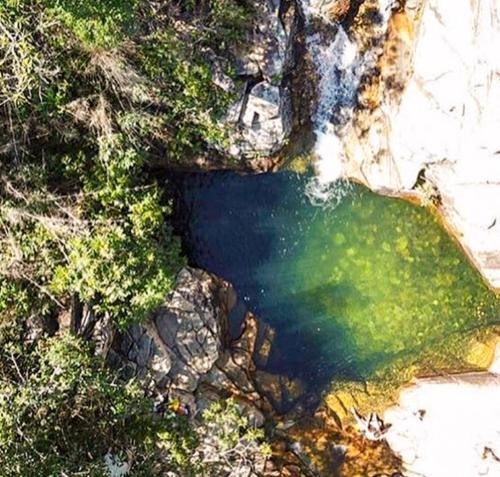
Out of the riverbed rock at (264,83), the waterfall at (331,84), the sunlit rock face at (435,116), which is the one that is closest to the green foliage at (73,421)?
the riverbed rock at (264,83)

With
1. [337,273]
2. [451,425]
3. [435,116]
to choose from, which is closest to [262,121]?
[435,116]

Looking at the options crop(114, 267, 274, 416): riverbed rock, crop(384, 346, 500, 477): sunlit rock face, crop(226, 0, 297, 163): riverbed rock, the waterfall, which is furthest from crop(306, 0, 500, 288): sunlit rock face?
crop(114, 267, 274, 416): riverbed rock

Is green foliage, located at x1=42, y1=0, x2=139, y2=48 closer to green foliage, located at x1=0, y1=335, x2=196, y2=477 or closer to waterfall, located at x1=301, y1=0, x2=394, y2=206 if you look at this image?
waterfall, located at x1=301, y1=0, x2=394, y2=206

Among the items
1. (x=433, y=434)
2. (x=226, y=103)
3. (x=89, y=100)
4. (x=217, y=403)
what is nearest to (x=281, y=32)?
(x=226, y=103)

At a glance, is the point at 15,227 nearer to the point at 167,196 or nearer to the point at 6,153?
the point at 6,153

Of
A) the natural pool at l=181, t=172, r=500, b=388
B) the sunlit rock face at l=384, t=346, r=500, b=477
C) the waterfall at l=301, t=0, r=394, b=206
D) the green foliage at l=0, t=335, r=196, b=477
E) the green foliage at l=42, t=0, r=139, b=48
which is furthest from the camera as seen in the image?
the natural pool at l=181, t=172, r=500, b=388

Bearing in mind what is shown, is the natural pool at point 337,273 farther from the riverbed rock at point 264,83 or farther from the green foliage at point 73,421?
the green foliage at point 73,421

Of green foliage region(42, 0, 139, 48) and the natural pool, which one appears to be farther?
the natural pool

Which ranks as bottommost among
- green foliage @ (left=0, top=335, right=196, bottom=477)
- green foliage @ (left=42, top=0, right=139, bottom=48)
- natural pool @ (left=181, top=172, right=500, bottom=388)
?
green foliage @ (left=0, top=335, right=196, bottom=477)
